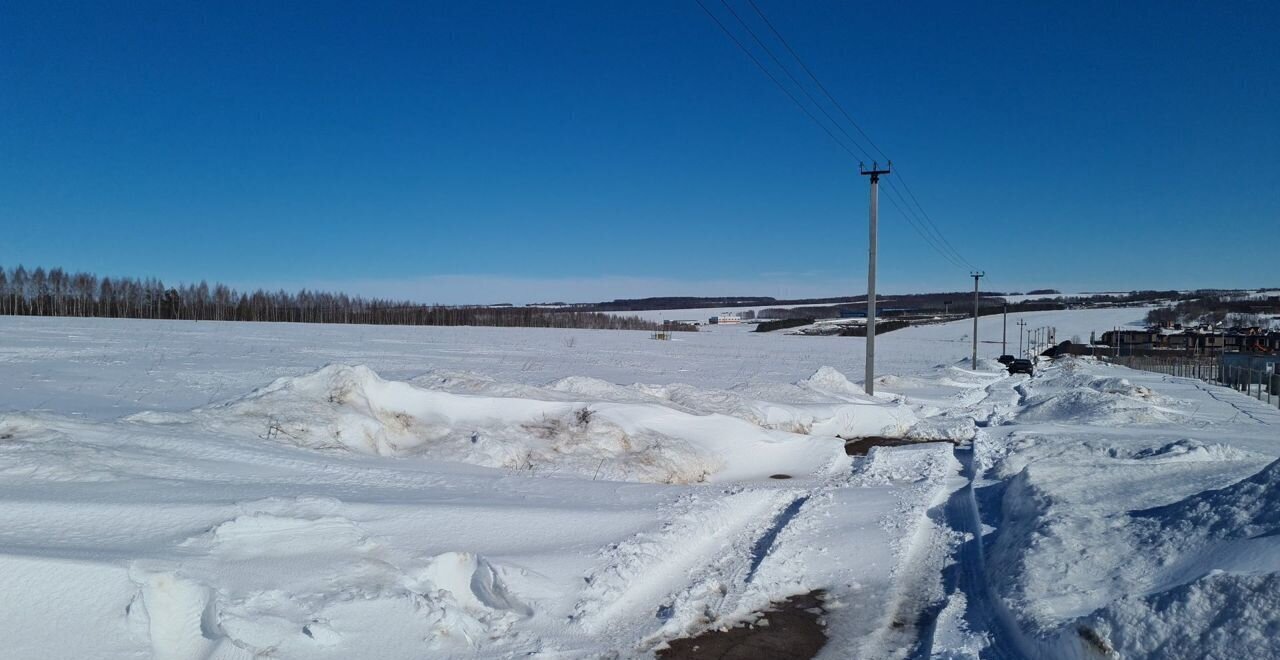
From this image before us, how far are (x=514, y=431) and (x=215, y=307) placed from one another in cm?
10509

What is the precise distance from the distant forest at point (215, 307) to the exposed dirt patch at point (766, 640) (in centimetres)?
9277

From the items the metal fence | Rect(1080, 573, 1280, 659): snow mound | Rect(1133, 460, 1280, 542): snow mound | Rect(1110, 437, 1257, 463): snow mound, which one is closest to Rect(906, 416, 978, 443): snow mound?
Rect(1110, 437, 1257, 463): snow mound

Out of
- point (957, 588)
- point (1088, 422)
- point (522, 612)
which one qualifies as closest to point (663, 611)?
point (522, 612)

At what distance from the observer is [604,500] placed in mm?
7945

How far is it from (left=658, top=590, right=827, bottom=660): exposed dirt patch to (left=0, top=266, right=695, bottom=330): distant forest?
92769mm

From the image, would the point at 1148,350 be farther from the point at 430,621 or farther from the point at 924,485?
the point at 430,621

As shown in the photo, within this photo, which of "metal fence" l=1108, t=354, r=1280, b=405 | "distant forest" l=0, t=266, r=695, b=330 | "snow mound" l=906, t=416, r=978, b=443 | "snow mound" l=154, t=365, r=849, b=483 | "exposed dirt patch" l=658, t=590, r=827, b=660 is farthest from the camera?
"distant forest" l=0, t=266, r=695, b=330

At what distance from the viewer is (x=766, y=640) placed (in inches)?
198

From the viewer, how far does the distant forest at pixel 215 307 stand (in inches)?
3625

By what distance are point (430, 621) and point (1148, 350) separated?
3615 inches

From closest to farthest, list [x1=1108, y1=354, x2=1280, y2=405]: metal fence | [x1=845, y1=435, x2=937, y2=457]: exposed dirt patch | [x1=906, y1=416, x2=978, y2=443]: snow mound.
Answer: [x1=845, y1=435, x2=937, y2=457]: exposed dirt patch
[x1=906, y1=416, x2=978, y2=443]: snow mound
[x1=1108, y1=354, x2=1280, y2=405]: metal fence

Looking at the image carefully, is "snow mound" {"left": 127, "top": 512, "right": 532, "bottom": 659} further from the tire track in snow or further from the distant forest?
the distant forest

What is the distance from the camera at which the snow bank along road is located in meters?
4.10

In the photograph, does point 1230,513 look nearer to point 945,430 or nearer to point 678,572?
point 678,572
